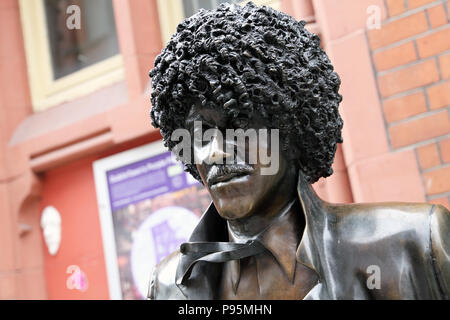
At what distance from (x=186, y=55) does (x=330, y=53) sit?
6.12 ft

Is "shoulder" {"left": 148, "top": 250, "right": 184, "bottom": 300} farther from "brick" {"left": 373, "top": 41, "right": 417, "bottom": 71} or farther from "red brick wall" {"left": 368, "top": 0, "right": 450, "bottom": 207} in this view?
"brick" {"left": 373, "top": 41, "right": 417, "bottom": 71}

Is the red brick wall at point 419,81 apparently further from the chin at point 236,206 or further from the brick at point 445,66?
the chin at point 236,206

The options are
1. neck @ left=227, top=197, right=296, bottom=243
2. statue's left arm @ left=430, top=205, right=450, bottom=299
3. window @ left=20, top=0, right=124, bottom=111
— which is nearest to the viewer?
statue's left arm @ left=430, top=205, right=450, bottom=299

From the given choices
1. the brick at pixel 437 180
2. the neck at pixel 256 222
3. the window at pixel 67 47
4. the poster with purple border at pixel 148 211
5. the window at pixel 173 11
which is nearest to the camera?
the neck at pixel 256 222

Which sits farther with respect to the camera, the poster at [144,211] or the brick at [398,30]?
the poster at [144,211]

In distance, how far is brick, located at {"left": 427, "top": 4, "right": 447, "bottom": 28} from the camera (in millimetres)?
2848

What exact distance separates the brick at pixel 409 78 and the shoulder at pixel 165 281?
1.61 metres

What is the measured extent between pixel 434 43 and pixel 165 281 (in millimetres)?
1715

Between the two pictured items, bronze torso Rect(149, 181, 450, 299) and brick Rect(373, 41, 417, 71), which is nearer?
bronze torso Rect(149, 181, 450, 299)

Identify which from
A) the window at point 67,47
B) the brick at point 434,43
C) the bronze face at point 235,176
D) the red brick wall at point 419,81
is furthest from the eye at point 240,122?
the window at point 67,47

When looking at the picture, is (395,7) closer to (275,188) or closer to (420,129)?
(420,129)

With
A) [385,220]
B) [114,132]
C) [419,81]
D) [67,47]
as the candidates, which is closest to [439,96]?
[419,81]

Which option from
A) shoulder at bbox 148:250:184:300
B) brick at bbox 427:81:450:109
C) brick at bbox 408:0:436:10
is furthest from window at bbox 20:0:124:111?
shoulder at bbox 148:250:184:300

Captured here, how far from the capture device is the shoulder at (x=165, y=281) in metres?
1.47
